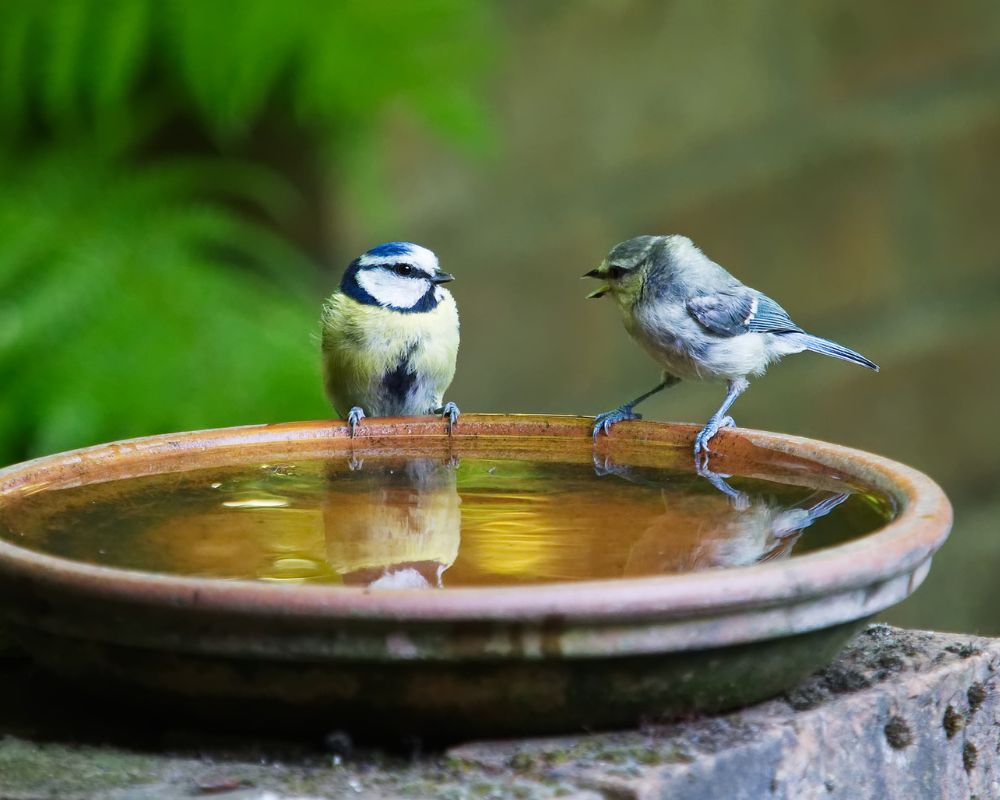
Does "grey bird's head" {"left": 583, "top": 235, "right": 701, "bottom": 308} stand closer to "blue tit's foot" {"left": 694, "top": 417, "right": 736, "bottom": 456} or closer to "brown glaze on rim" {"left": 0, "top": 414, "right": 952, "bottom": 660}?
"blue tit's foot" {"left": 694, "top": 417, "right": 736, "bottom": 456}

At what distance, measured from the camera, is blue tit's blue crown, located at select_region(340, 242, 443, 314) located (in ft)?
9.54

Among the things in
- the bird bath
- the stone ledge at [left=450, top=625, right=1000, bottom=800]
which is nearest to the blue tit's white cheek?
the bird bath

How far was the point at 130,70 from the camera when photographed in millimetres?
3926

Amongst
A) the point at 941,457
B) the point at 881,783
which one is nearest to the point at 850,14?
the point at 941,457

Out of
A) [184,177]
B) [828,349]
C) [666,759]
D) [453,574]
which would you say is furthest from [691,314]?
[184,177]

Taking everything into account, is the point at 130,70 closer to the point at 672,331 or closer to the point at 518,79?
the point at 518,79

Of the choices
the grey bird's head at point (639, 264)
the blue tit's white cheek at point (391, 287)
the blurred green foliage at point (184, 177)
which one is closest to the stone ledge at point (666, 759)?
the grey bird's head at point (639, 264)

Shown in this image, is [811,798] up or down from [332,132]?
down

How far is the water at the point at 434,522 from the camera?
63.9 inches

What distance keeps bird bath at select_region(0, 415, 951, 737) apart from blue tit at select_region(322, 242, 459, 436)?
63cm

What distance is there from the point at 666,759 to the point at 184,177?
3.04 m

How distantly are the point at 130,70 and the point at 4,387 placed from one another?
1011 millimetres

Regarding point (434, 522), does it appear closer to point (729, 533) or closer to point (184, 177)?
point (729, 533)

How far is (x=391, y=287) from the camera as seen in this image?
292 centimetres
